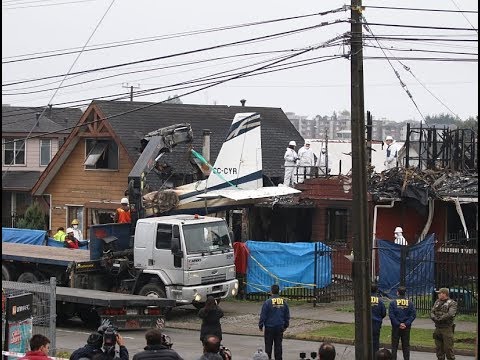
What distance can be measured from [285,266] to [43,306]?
1018 centimetres

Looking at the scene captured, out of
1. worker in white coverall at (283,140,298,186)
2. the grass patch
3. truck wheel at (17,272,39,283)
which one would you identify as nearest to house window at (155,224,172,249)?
truck wheel at (17,272,39,283)

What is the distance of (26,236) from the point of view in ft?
111

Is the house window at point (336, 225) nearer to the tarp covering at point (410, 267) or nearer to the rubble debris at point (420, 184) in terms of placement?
the rubble debris at point (420, 184)

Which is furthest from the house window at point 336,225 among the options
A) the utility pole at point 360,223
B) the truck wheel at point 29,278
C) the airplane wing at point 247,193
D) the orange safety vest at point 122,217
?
the utility pole at point 360,223

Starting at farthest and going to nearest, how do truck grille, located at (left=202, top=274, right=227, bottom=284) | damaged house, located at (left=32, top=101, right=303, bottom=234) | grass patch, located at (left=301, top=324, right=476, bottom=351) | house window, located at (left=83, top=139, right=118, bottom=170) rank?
house window, located at (left=83, top=139, right=118, bottom=170) → damaged house, located at (left=32, top=101, right=303, bottom=234) → truck grille, located at (left=202, top=274, right=227, bottom=284) → grass patch, located at (left=301, top=324, right=476, bottom=351)

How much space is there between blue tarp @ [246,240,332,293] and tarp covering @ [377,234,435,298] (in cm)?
140

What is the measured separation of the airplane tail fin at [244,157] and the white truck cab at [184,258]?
6169 millimetres

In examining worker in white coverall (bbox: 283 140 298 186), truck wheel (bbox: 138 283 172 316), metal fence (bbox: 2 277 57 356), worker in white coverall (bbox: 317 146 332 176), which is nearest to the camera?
metal fence (bbox: 2 277 57 356)

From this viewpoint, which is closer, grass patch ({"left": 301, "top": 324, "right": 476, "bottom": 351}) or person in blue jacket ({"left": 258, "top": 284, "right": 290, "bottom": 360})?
person in blue jacket ({"left": 258, "top": 284, "right": 290, "bottom": 360})

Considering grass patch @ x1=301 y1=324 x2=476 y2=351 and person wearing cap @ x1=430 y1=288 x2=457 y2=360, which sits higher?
person wearing cap @ x1=430 y1=288 x2=457 y2=360

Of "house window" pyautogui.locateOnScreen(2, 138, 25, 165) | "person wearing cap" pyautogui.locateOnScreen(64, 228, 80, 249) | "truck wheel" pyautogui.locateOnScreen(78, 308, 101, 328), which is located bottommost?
"truck wheel" pyautogui.locateOnScreen(78, 308, 101, 328)

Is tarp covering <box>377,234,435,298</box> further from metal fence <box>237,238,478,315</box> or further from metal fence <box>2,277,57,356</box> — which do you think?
metal fence <box>2,277,57,356</box>

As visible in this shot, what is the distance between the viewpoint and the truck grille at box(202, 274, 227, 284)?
2448 centimetres

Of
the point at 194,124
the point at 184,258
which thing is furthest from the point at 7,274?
the point at 194,124
